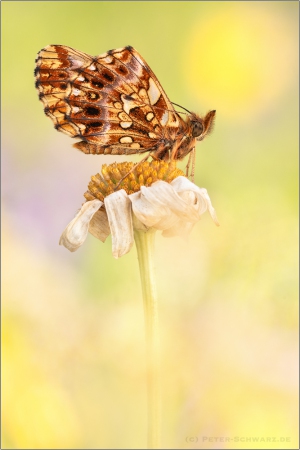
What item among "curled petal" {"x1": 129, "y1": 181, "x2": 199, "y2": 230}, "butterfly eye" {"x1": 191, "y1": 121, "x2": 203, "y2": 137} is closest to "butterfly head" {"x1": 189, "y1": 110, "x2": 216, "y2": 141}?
"butterfly eye" {"x1": 191, "y1": 121, "x2": 203, "y2": 137}

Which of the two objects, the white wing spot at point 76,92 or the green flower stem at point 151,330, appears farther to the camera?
the white wing spot at point 76,92

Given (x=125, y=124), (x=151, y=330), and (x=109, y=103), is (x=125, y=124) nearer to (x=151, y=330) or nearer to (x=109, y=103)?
(x=109, y=103)

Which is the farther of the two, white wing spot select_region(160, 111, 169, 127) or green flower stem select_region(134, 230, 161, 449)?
white wing spot select_region(160, 111, 169, 127)

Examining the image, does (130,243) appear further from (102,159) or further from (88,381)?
(102,159)

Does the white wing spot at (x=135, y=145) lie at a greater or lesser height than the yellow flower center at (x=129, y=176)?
greater

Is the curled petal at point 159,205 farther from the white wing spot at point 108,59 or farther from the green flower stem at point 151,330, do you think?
the white wing spot at point 108,59

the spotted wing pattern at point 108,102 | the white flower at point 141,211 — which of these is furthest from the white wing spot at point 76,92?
the white flower at point 141,211

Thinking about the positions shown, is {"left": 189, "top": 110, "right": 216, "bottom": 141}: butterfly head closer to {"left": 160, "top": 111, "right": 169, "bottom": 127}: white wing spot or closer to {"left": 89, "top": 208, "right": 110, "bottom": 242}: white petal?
{"left": 160, "top": 111, "right": 169, "bottom": 127}: white wing spot
